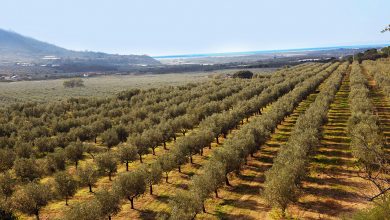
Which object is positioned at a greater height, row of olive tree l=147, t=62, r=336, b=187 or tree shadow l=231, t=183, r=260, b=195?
row of olive tree l=147, t=62, r=336, b=187

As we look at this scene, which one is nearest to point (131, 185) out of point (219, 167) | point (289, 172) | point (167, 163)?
point (167, 163)

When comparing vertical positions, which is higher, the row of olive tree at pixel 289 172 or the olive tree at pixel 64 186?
the row of olive tree at pixel 289 172

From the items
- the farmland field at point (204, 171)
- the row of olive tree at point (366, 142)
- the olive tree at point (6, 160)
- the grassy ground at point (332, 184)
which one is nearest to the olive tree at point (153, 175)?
the farmland field at point (204, 171)

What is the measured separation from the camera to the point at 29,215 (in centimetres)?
4131

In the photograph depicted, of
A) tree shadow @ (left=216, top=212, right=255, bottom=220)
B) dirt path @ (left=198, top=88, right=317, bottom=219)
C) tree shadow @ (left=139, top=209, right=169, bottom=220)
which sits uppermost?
dirt path @ (left=198, top=88, right=317, bottom=219)

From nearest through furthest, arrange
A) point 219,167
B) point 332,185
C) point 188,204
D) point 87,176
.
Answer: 1. point 188,204
2. point 219,167
3. point 332,185
4. point 87,176

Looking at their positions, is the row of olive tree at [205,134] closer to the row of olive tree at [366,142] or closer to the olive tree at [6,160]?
the row of olive tree at [366,142]

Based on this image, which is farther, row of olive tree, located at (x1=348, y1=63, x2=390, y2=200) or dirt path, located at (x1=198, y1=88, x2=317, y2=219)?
row of olive tree, located at (x1=348, y1=63, x2=390, y2=200)

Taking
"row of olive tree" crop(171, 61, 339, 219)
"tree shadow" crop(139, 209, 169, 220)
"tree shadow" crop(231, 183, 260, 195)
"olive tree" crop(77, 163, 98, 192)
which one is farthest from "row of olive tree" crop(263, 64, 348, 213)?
"olive tree" crop(77, 163, 98, 192)

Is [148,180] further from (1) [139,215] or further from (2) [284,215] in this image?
(2) [284,215]

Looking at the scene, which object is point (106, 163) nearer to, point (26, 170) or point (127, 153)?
point (127, 153)

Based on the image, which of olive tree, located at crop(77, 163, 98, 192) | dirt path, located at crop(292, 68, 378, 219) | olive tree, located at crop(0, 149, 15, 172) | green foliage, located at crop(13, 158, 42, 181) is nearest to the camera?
dirt path, located at crop(292, 68, 378, 219)

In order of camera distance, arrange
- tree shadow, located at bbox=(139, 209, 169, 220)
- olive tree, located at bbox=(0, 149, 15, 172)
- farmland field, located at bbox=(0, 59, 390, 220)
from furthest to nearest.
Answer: olive tree, located at bbox=(0, 149, 15, 172)
tree shadow, located at bbox=(139, 209, 169, 220)
farmland field, located at bbox=(0, 59, 390, 220)

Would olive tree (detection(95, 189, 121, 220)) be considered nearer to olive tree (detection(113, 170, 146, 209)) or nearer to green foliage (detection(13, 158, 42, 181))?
olive tree (detection(113, 170, 146, 209))
